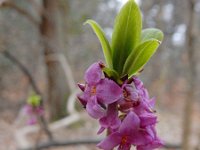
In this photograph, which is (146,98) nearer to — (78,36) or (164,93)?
(78,36)

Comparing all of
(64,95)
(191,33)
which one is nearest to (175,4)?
(64,95)

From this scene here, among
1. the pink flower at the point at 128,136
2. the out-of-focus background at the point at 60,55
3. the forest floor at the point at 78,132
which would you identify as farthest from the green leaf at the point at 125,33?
the forest floor at the point at 78,132

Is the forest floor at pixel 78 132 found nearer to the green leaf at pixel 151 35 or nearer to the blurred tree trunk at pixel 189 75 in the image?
the blurred tree trunk at pixel 189 75

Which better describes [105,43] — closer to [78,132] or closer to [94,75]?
[94,75]

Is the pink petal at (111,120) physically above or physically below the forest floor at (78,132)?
above

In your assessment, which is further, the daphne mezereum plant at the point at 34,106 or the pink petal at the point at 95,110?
the daphne mezereum plant at the point at 34,106

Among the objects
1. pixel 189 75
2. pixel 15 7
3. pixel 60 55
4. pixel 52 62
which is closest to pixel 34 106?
pixel 189 75
